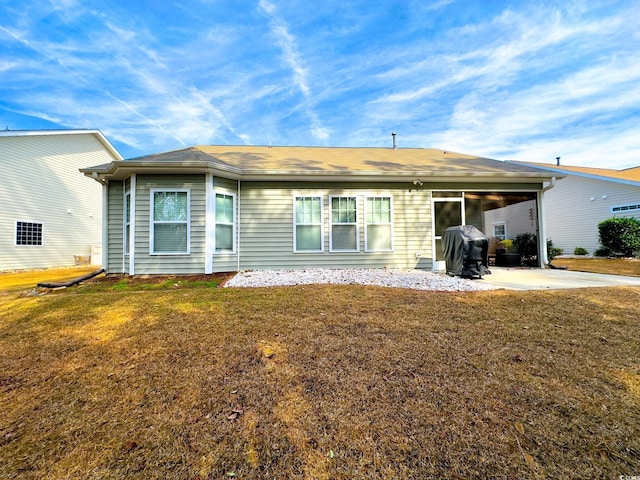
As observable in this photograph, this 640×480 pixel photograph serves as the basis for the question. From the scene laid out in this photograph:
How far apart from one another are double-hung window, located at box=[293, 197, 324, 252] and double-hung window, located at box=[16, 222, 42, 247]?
533 inches

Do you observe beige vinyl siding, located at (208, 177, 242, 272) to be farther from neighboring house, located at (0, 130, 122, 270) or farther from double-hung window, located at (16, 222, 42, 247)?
double-hung window, located at (16, 222, 42, 247)

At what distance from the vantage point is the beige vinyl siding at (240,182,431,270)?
849 centimetres

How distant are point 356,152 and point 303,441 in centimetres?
1103

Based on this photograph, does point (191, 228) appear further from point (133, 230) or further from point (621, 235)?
point (621, 235)

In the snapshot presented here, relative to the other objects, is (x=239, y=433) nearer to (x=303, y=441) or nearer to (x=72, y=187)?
(x=303, y=441)

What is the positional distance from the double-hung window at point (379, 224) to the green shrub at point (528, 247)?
5.45 meters

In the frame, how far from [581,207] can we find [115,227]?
21.3 meters

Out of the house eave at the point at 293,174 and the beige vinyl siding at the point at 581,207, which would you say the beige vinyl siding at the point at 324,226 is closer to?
the house eave at the point at 293,174

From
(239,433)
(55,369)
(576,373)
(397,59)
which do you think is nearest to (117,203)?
(55,369)

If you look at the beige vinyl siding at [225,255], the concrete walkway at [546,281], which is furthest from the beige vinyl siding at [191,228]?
the concrete walkway at [546,281]

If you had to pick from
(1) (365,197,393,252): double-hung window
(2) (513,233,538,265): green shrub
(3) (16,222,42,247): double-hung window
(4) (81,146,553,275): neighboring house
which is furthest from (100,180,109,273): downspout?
(2) (513,233,538,265): green shrub

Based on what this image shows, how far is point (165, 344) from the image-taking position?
3.30 m

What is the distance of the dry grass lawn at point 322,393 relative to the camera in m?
1.70

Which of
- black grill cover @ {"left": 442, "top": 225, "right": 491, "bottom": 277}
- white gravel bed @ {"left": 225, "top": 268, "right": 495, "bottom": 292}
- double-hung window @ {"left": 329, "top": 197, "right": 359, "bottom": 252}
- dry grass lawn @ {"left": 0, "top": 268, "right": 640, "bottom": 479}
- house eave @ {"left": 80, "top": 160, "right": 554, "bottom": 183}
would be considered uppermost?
house eave @ {"left": 80, "top": 160, "right": 554, "bottom": 183}
